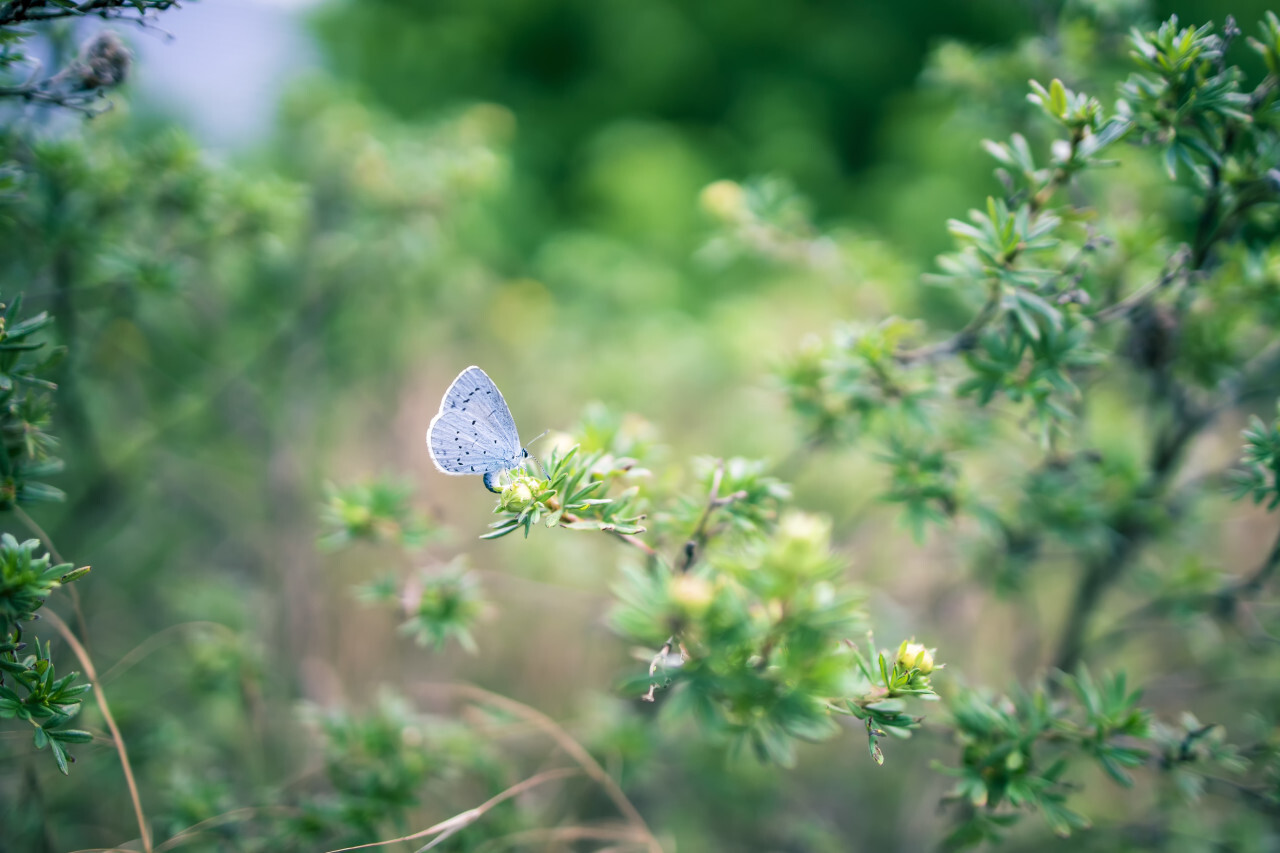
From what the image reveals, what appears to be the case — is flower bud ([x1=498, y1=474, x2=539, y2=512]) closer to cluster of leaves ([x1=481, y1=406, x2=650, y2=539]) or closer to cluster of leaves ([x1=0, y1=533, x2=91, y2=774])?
cluster of leaves ([x1=481, y1=406, x2=650, y2=539])

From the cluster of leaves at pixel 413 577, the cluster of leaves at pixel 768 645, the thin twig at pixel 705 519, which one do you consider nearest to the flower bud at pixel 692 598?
the cluster of leaves at pixel 768 645

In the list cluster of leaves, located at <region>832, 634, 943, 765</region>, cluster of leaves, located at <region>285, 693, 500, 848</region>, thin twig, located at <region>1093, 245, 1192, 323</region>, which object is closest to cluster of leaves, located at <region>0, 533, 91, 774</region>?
cluster of leaves, located at <region>285, 693, 500, 848</region>

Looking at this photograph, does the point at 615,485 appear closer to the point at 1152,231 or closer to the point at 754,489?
the point at 754,489

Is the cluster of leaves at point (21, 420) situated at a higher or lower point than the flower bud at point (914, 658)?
higher

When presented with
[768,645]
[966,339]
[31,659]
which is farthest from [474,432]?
[966,339]

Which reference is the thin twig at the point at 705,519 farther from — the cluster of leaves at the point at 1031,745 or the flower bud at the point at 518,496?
the cluster of leaves at the point at 1031,745

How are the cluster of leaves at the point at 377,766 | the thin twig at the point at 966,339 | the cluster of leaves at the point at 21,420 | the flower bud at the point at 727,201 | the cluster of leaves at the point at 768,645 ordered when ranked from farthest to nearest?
1. the flower bud at the point at 727,201
2. the cluster of leaves at the point at 377,766
3. the thin twig at the point at 966,339
4. the cluster of leaves at the point at 21,420
5. the cluster of leaves at the point at 768,645

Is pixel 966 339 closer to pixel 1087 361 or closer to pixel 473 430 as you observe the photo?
pixel 1087 361
